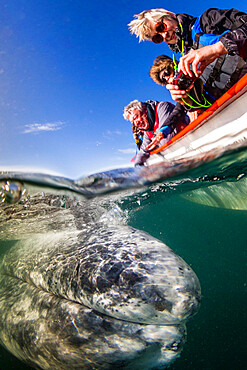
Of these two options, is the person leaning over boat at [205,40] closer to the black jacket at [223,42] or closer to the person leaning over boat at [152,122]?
the black jacket at [223,42]

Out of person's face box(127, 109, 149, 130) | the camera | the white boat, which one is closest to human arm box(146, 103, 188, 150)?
person's face box(127, 109, 149, 130)

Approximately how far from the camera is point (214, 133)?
143 inches

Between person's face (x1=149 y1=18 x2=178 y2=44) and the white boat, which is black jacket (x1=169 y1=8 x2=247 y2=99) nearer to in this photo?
person's face (x1=149 y1=18 x2=178 y2=44)

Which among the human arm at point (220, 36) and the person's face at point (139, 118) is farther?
the person's face at point (139, 118)

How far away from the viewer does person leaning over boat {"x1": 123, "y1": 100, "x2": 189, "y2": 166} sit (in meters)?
5.67

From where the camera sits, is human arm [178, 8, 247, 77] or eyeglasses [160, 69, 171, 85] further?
eyeglasses [160, 69, 171, 85]

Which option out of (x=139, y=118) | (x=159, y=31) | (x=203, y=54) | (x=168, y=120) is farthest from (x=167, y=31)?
(x=139, y=118)

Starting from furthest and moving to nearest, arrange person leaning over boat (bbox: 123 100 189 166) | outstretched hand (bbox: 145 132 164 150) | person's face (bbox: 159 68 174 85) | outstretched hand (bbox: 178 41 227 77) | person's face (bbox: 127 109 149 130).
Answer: person's face (bbox: 127 109 149 130), outstretched hand (bbox: 145 132 164 150), person leaning over boat (bbox: 123 100 189 166), person's face (bbox: 159 68 174 85), outstretched hand (bbox: 178 41 227 77)

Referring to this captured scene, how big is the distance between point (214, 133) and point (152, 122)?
322cm

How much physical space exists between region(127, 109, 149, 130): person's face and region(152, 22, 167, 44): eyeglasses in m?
2.50

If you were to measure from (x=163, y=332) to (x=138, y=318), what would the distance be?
1.15 feet

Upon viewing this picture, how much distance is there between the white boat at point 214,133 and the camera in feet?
9.76

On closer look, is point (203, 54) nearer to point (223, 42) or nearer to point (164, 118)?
point (223, 42)

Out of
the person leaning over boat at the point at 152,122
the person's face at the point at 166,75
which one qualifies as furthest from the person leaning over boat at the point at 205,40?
the person leaning over boat at the point at 152,122
